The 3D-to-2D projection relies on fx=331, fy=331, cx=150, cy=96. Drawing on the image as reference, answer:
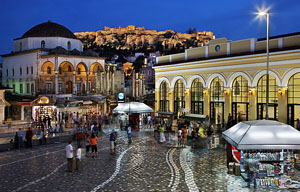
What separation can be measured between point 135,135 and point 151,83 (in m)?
74.1

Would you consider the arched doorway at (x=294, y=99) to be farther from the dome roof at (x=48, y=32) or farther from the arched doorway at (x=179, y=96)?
the dome roof at (x=48, y=32)

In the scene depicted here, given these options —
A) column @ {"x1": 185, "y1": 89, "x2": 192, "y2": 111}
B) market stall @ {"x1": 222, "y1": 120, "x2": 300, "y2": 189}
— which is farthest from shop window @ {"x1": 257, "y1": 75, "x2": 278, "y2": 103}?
market stall @ {"x1": 222, "y1": 120, "x2": 300, "y2": 189}

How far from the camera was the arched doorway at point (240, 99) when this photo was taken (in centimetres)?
2878

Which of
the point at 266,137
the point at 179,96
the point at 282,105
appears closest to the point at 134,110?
the point at 179,96

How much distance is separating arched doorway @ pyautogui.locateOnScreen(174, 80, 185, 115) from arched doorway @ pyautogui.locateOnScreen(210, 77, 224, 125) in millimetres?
4156

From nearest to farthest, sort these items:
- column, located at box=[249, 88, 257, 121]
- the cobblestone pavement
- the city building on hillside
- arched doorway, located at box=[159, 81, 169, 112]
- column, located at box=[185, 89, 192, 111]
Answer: the cobblestone pavement → column, located at box=[249, 88, 257, 121] → column, located at box=[185, 89, 192, 111] → arched doorway, located at box=[159, 81, 169, 112] → the city building on hillside

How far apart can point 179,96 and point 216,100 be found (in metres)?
5.42

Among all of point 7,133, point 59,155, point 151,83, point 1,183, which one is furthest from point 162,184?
point 151,83

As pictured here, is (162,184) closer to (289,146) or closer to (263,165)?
(263,165)

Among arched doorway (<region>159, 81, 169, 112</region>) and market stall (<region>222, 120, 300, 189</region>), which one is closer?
market stall (<region>222, 120, 300, 189</region>)

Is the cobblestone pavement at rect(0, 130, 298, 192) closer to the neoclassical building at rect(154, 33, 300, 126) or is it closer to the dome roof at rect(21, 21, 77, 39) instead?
the neoclassical building at rect(154, 33, 300, 126)

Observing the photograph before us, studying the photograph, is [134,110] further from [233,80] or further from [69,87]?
[69,87]

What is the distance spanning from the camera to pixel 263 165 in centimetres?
1292

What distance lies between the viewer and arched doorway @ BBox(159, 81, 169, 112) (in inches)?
1471
